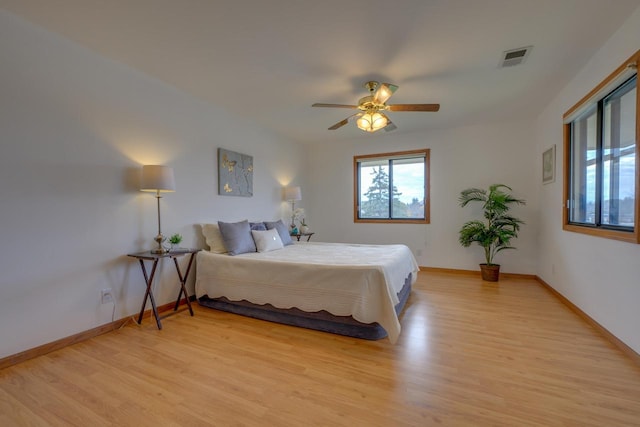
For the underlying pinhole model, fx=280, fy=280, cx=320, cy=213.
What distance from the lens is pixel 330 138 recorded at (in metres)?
5.48

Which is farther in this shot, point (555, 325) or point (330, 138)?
point (330, 138)

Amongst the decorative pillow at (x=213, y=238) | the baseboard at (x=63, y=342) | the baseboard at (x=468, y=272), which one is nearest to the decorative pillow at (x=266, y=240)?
the decorative pillow at (x=213, y=238)

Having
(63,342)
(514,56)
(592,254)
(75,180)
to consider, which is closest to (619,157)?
(592,254)

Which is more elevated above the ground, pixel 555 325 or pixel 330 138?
pixel 330 138

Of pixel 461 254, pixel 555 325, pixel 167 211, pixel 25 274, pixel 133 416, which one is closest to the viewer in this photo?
pixel 133 416

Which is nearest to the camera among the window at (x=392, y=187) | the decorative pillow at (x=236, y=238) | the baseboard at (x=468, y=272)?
the decorative pillow at (x=236, y=238)

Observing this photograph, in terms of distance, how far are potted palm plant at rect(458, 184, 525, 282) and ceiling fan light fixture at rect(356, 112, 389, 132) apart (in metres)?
2.34

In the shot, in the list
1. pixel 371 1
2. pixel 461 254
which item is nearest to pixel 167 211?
pixel 371 1

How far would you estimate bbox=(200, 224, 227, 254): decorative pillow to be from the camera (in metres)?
3.42

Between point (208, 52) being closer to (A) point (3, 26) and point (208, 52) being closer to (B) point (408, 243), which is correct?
(A) point (3, 26)

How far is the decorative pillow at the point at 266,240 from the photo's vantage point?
140 inches

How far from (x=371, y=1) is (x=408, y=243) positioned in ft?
13.2

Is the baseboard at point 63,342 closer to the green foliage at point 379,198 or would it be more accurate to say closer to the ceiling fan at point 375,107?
the ceiling fan at point 375,107

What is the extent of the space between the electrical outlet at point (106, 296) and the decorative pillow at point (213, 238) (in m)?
1.07
